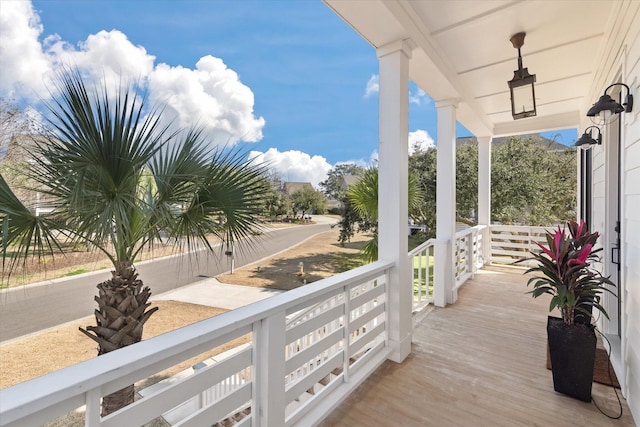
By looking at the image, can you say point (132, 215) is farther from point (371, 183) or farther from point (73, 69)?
point (371, 183)

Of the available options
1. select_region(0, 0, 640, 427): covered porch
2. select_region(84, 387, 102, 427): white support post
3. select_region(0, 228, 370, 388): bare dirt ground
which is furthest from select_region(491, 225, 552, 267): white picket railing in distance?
select_region(84, 387, 102, 427): white support post

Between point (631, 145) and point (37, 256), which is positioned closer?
point (37, 256)

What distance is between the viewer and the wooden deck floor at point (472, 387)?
1711mm

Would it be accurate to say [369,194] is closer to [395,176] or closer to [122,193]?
[395,176]

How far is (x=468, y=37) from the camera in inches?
99.1

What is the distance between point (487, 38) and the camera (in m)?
2.54

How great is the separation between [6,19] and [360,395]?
490cm

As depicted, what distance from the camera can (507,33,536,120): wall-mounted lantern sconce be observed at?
2.50 metres

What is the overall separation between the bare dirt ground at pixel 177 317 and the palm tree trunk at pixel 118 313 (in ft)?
1.66

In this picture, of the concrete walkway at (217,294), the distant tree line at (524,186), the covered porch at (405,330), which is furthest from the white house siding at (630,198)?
the concrete walkway at (217,294)

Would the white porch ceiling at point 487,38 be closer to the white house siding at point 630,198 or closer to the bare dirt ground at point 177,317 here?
the white house siding at point 630,198

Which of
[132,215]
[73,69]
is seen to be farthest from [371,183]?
[73,69]

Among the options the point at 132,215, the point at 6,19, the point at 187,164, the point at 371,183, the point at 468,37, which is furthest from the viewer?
the point at 371,183

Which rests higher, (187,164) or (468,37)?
(468,37)
